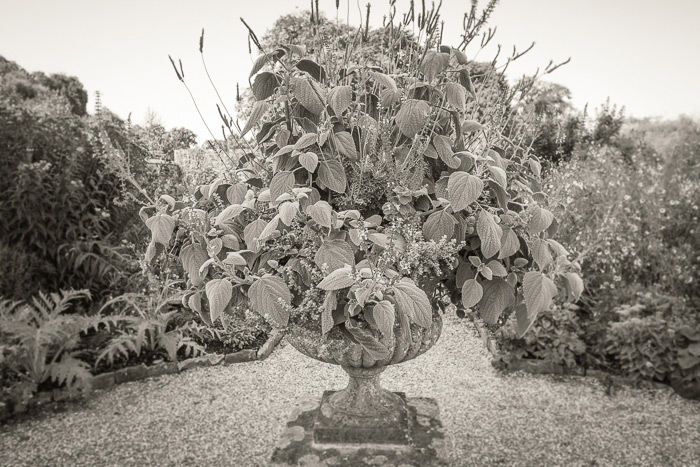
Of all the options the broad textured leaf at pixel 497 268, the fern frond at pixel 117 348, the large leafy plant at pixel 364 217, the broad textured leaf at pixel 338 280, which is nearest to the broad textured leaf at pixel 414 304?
the large leafy plant at pixel 364 217

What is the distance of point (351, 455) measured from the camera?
7.08 ft

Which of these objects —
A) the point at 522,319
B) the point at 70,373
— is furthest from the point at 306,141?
the point at 70,373

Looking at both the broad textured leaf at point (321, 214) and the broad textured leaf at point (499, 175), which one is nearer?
the broad textured leaf at point (321, 214)

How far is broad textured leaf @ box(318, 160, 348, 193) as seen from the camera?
1724 millimetres

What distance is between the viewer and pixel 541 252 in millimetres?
1807

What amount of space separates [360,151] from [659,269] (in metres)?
3.89

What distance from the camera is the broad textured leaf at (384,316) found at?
1.50 m

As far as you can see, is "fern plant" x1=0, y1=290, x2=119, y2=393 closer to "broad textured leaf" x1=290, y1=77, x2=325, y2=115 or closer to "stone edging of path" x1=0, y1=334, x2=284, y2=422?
"stone edging of path" x1=0, y1=334, x2=284, y2=422

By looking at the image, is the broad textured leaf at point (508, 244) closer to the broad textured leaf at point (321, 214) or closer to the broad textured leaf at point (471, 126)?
the broad textured leaf at point (471, 126)

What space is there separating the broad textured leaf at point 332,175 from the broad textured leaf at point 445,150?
0.32 metres

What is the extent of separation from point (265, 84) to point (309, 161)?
0.33m

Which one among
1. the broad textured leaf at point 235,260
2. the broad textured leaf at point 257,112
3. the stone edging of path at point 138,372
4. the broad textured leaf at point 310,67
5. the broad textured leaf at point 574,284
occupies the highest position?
the broad textured leaf at point 310,67

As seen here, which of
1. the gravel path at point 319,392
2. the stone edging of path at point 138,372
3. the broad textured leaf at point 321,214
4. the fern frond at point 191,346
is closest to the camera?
the broad textured leaf at point 321,214

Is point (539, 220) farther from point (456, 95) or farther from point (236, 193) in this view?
point (236, 193)
